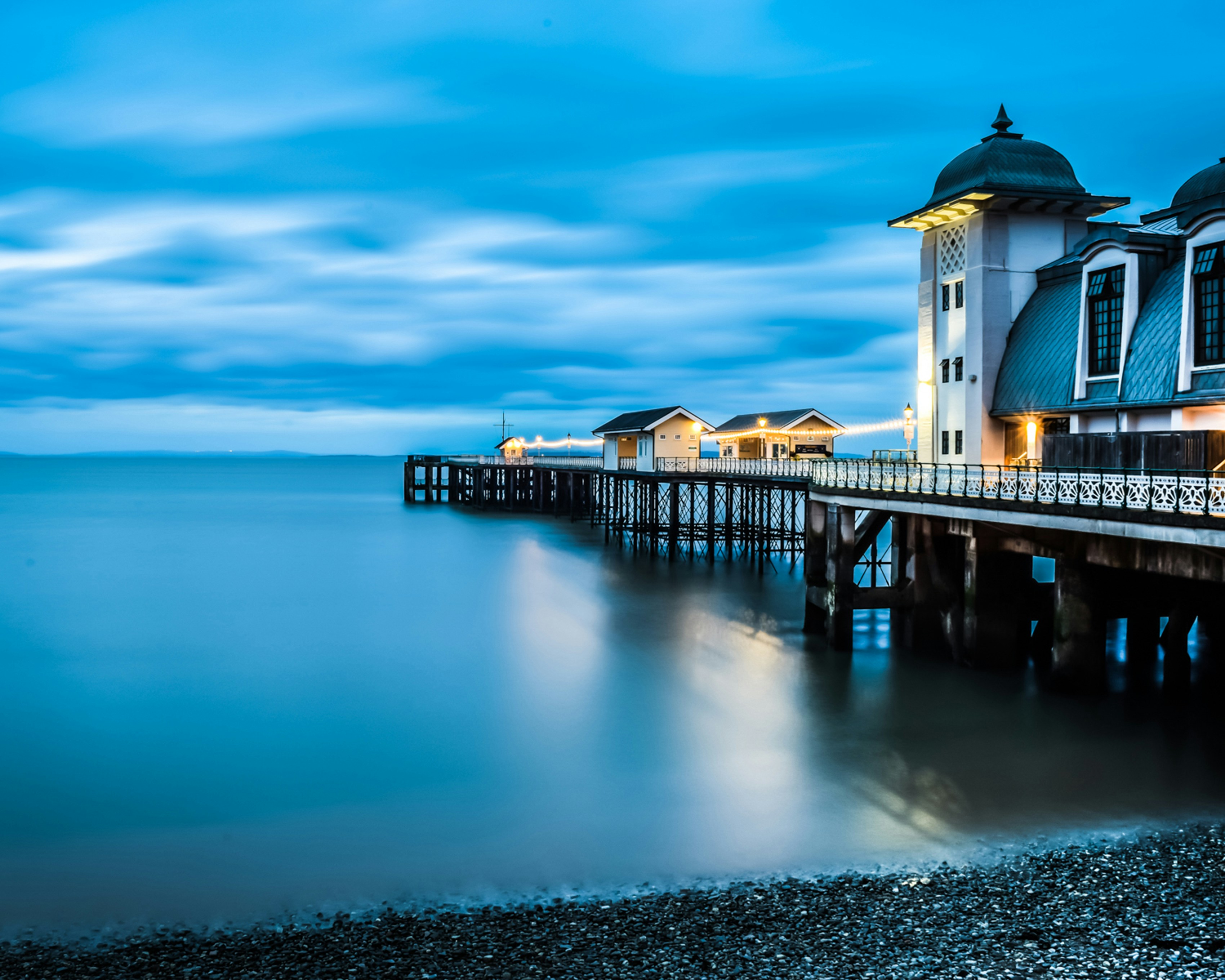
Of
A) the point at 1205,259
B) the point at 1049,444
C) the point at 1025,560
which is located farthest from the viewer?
the point at 1025,560

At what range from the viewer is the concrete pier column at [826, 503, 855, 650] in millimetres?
21609

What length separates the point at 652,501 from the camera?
46719mm

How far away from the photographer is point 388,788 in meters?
14.2

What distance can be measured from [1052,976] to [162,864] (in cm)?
965

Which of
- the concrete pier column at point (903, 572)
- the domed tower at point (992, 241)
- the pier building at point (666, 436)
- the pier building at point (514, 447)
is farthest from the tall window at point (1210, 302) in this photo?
the pier building at point (514, 447)

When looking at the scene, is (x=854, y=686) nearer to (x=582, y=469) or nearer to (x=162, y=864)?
(x=162, y=864)

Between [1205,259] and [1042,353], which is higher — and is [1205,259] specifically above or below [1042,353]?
above

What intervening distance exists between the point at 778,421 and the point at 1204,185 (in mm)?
25210

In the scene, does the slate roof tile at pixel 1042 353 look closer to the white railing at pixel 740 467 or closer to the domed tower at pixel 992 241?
the domed tower at pixel 992 241

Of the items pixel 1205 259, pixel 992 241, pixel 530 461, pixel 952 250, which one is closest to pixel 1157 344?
pixel 1205 259

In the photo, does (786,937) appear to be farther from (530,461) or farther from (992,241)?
(530,461)

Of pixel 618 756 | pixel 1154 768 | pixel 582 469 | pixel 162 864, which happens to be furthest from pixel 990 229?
pixel 582 469

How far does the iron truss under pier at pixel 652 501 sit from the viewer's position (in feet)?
134

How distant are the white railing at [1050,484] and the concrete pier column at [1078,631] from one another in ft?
4.68
